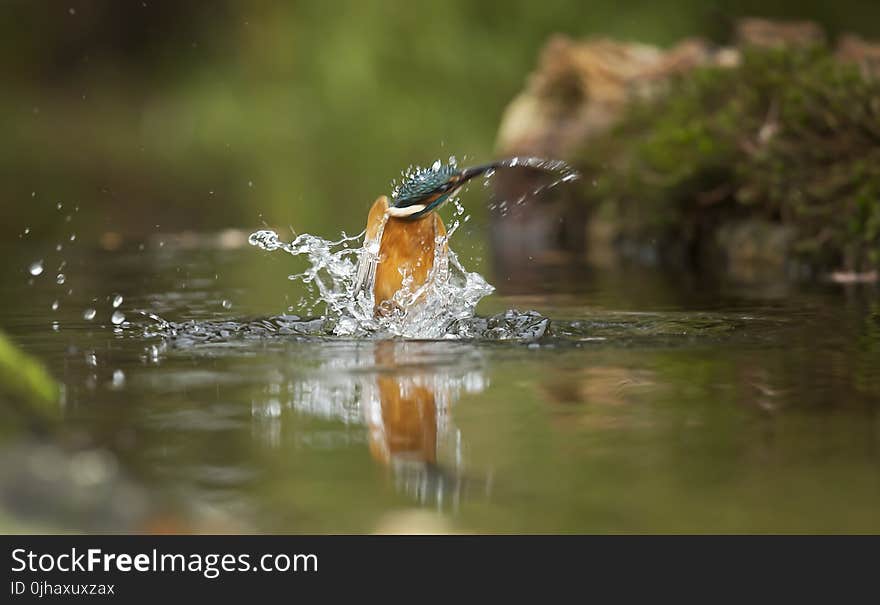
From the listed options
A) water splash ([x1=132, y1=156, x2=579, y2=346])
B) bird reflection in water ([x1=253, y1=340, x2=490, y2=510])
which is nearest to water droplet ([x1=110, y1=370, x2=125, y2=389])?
bird reflection in water ([x1=253, y1=340, x2=490, y2=510])

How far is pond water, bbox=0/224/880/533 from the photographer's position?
11.1ft

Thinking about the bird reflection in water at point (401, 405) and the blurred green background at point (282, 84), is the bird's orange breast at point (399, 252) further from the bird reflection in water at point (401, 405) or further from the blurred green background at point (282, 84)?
the blurred green background at point (282, 84)

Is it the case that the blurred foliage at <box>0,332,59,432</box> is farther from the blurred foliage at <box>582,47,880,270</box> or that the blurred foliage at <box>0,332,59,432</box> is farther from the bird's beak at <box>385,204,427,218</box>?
the blurred foliage at <box>582,47,880,270</box>

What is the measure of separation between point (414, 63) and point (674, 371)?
24832 millimetres

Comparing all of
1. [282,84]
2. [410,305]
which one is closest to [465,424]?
[410,305]

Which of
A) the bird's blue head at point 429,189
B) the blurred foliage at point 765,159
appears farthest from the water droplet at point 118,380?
the blurred foliage at point 765,159

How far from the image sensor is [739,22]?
60.5ft

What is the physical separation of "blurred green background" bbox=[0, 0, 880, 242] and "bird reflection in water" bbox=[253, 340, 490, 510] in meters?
19.3

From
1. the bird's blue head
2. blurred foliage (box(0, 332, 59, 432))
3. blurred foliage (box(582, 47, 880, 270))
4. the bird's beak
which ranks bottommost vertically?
blurred foliage (box(0, 332, 59, 432))

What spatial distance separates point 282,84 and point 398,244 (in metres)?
24.1

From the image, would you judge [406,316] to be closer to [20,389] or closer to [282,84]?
[20,389]

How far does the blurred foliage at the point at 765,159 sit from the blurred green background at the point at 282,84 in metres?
10.9

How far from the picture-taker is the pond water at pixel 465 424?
338 cm

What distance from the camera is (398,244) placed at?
23.0 feet
